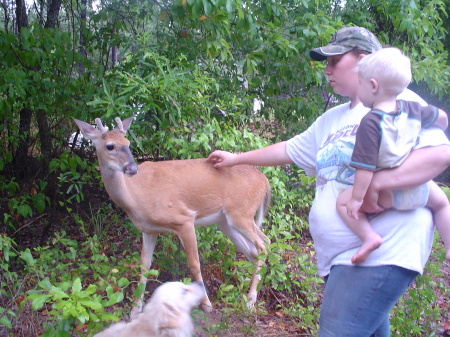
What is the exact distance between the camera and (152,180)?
15.5 feet

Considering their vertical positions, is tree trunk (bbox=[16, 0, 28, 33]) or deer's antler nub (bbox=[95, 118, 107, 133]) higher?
tree trunk (bbox=[16, 0, 28, 33])

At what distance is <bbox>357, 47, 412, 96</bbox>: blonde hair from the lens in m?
2.19

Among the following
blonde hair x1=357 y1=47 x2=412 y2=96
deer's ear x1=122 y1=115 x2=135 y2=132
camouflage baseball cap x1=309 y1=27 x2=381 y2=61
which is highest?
camouflage baseball cap x1=309 y1=27 x2=381 y2=61

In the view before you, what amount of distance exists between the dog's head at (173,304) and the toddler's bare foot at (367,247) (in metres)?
0.90

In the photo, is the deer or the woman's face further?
the deer

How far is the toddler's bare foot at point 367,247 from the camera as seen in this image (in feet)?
7.19

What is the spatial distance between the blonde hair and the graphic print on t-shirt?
272mm

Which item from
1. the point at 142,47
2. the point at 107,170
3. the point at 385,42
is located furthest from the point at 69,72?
the point at 385,42

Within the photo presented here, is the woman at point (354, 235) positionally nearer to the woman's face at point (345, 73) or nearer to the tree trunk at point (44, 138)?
the woman's face at point (345, 73)

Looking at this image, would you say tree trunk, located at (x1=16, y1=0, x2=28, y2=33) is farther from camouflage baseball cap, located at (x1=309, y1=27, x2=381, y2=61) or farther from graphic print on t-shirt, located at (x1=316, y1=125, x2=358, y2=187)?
graphic print on t-shirt, located at (x1=316, y1=125, x2=358, y2=187)

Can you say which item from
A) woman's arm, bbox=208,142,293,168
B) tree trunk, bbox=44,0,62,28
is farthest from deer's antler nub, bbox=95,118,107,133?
tree trunk, bbox=44,0,62,28

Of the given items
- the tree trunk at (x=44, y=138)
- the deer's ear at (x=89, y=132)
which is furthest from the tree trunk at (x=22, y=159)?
the deer's ear at (x=89, y=132)

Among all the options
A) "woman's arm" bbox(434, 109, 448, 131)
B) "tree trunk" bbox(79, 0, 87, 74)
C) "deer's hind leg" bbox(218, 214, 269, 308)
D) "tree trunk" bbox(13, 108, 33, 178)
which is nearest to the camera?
"woman's arm" bbox(434, 109, 448, 131)

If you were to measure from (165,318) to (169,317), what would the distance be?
0.08ft
